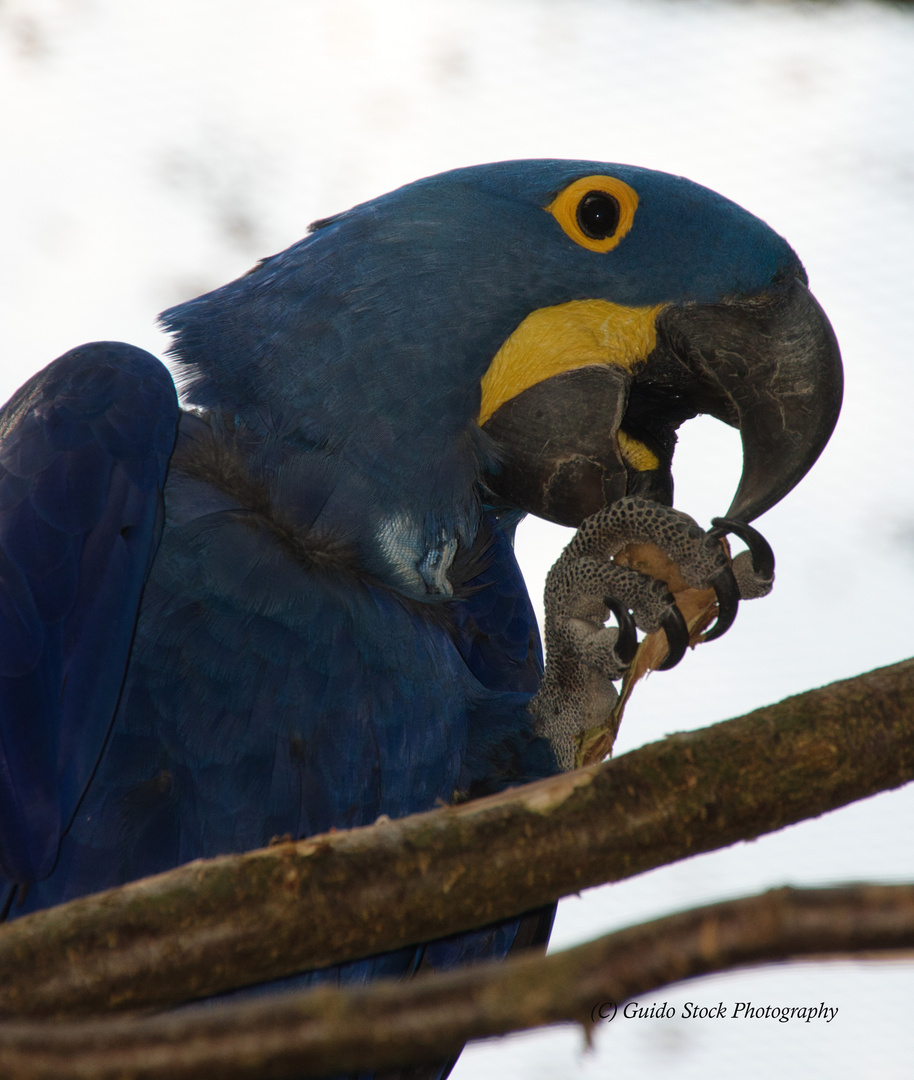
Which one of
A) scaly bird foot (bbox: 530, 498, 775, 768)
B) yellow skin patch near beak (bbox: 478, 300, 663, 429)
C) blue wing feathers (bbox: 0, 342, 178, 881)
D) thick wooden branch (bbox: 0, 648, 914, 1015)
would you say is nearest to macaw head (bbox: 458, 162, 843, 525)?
yellow skin patch near beak (bbox: 478, 300, 663, 429)

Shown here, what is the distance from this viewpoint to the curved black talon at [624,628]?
161cm

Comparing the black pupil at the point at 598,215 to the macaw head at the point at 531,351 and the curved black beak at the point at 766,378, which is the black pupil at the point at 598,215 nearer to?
the macaw head at the point at 531,351

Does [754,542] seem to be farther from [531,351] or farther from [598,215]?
[598,215]

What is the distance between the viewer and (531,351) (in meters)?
1.81

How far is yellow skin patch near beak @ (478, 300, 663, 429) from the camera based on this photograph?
1791mm

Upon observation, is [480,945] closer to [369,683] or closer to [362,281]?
[369,683]

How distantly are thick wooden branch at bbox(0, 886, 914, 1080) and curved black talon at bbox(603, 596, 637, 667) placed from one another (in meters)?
1.12

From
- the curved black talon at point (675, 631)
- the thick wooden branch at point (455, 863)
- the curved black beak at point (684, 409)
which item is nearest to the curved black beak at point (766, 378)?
the curved black beak at point (684, 409)

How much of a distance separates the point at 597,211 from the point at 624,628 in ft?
2.35

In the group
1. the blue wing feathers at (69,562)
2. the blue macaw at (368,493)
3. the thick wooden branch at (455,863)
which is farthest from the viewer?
the blue macaw at (368,493)

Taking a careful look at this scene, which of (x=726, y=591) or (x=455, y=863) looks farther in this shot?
(x=726, y=591)

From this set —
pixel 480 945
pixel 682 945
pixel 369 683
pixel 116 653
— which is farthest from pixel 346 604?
pixel 682 945

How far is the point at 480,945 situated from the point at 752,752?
3.89 feet

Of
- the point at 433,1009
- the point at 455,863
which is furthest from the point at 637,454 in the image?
the point at 433,1009
